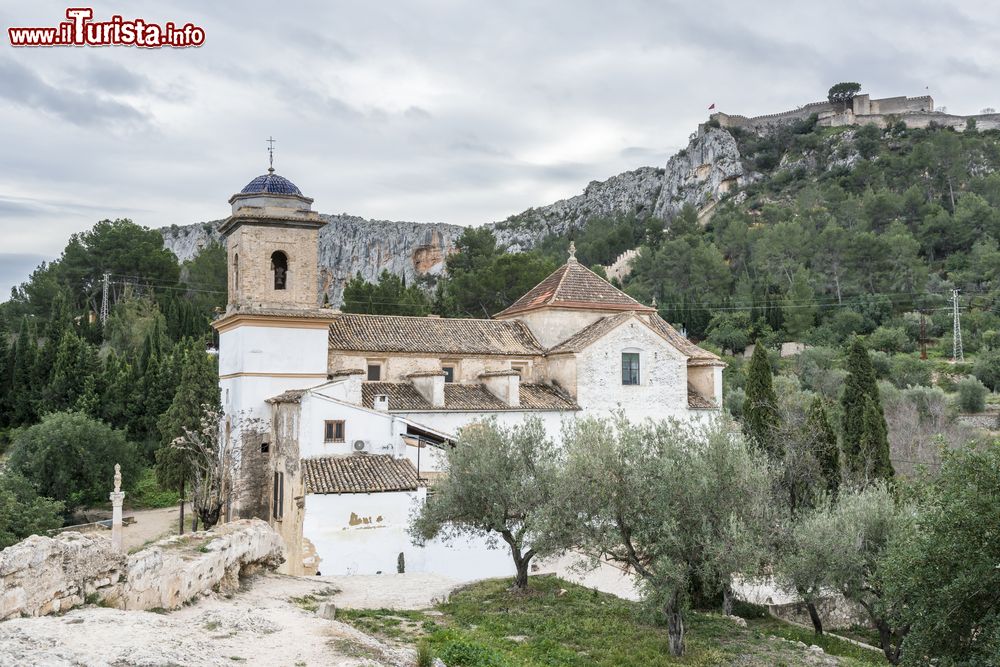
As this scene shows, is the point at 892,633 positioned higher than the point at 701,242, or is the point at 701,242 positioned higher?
the point at 701,242

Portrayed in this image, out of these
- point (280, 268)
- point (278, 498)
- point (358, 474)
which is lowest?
point (278, 498)

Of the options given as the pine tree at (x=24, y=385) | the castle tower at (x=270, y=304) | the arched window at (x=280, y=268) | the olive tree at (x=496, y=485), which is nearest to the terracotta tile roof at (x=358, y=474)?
the olive tree at (x=496, y=485)

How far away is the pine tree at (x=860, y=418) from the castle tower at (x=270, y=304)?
1796 cm

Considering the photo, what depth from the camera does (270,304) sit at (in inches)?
966

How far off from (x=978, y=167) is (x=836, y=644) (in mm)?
89837

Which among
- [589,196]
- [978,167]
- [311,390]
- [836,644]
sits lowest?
[836,644]

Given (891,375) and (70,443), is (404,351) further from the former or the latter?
(891,375)

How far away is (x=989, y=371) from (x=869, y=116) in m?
81.9

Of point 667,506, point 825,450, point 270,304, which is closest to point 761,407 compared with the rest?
point 825,450

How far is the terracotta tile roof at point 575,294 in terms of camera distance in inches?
1136

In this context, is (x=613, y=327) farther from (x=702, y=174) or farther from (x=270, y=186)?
(x=702, y=174)

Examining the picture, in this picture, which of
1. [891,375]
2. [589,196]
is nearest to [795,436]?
[891,375]

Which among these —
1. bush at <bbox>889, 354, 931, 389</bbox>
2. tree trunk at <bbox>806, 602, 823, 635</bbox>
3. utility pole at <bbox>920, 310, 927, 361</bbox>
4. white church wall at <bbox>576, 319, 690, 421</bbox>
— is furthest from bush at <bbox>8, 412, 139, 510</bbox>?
utility pole at <bbox>920, 310, 927, 361</bbox>

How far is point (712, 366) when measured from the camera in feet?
97.6
